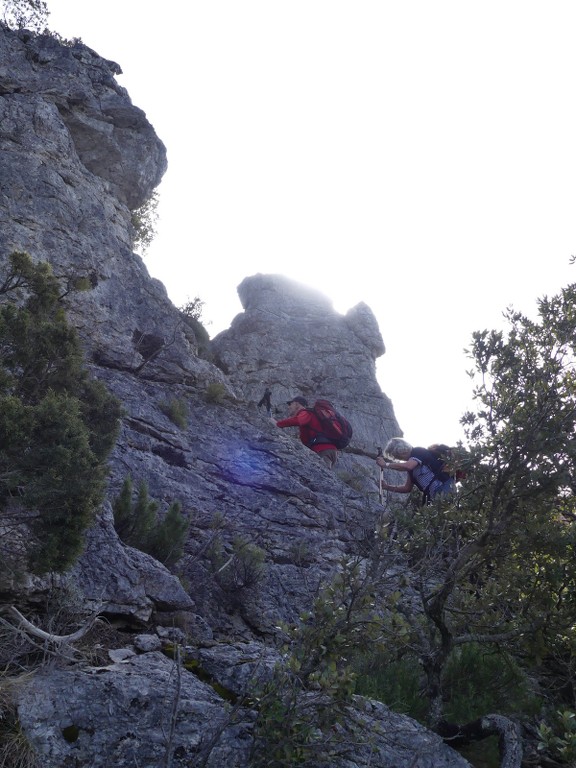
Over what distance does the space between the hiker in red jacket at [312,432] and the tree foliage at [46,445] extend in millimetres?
8305

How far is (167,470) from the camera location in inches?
489

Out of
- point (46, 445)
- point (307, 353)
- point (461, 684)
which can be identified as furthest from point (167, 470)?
point (307, 353)

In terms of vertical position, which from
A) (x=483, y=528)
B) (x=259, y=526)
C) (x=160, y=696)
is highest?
(x=483, y=528)

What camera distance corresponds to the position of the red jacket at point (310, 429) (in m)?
15.8

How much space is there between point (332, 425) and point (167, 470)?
495cm

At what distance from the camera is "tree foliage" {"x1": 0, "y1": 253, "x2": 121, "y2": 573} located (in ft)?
20.7

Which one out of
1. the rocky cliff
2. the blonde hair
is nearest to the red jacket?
the rocky cliff

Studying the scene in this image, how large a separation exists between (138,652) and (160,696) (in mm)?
1129

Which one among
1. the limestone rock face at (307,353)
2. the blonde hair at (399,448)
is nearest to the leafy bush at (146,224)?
the limestone rock face at (307,353)

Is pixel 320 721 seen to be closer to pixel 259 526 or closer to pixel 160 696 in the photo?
pixel 160 696

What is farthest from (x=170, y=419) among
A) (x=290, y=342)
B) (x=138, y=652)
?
(x=290, y=342)

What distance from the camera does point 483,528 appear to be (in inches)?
296

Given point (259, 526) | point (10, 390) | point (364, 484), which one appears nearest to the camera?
point (10, 390)

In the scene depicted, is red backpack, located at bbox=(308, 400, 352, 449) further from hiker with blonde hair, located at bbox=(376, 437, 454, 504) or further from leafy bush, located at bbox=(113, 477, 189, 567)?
leafy bush, located at bbox=(113, 477, 189, 567)
